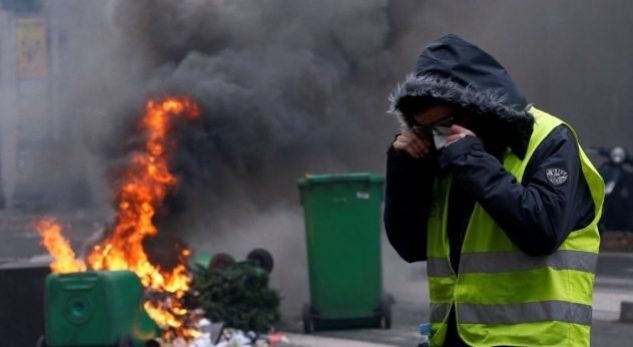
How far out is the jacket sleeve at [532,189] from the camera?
2.68 meters

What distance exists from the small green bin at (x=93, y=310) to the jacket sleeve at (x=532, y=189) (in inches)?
205

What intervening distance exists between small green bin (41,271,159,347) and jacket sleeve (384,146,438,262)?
4.90 metres

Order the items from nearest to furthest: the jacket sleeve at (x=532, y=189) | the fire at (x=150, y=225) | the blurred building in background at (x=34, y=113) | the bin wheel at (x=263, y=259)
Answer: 1. the jacket sleeve at (x=532, y=189)
2. the fire at (x=150, y=225)
3. the bin wheel at (x=263, y=259)
4. the blurred building in background at (x=34, y=113)

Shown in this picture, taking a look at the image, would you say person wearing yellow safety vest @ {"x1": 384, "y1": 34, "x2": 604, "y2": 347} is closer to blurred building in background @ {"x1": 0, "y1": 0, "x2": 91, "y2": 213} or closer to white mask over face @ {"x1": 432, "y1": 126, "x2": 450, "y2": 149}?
white mask over face @ {"x1": 432, "y1": 126, "x2": 450, "y2": 149}

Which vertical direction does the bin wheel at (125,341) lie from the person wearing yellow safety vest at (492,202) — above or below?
below

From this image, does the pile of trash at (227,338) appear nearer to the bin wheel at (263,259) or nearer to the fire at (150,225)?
the fire at (150,225)

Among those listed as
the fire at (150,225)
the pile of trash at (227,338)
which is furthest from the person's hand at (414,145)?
the pile of trash at (227,338)

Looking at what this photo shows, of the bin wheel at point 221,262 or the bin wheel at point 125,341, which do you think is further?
the bin wheel at point 221,262

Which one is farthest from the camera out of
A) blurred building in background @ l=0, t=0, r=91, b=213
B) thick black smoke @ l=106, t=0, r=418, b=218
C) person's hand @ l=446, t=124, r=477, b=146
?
blurred building in background @ l=0, t=0, r=91, b=213

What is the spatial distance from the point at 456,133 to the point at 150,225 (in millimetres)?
7240

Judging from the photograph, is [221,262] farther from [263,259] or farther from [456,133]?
[456,133]

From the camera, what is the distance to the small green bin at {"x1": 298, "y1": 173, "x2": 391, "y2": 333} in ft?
31.9

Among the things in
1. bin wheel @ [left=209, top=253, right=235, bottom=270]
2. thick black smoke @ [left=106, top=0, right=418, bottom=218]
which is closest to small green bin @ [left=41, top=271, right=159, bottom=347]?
bin wheel @ [left=209, top=253, right=235, bottom=270]

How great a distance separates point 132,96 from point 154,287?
11.7 feet
